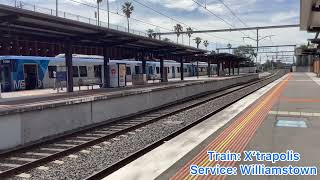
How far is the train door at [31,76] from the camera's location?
33.2 metres

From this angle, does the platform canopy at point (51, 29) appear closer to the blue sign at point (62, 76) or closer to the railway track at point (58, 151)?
the blue sign at point (62, 76)

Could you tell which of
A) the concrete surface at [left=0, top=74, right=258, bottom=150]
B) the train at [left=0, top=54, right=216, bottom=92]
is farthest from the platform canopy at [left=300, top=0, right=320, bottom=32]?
the train at [left=0, top=54, right=216, bottom=92]

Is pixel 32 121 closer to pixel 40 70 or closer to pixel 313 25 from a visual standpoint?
pixel 40 70

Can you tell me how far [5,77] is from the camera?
32.4 meters

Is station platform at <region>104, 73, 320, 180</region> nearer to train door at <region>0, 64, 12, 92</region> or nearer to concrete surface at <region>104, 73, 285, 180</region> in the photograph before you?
concrete surface at <region>104, 73, 285, 180</region>

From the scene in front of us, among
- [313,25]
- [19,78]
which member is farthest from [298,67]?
[19,78]

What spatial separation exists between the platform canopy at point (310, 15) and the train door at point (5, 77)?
2069 cm

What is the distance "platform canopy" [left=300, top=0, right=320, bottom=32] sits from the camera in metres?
24.8

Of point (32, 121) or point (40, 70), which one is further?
point (40, 70)

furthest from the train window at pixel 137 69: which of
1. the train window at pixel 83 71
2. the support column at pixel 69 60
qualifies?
the support column at pixel 69 60

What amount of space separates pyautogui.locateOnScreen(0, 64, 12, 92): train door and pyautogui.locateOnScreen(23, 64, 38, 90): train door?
1.34 metres

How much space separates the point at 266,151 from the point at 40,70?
28.0 meters

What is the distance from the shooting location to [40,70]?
34.5 meters

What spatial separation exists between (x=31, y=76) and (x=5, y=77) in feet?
8.21
